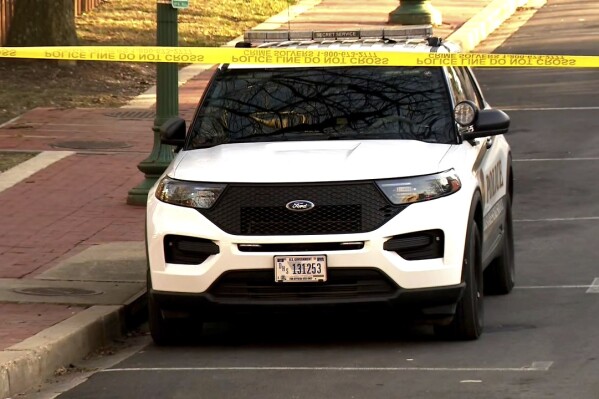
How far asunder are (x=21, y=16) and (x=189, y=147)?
1403 centimetres

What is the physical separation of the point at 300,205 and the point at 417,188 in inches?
26.6

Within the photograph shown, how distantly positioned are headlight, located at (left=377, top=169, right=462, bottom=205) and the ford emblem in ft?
1.36

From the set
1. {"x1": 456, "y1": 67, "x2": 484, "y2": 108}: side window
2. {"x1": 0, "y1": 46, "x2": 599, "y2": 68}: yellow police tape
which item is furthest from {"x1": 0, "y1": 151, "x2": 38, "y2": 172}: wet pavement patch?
{"x1": 456, "y1": 67, "x2": 484, "y2": 108}: side window

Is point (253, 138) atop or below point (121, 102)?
atop

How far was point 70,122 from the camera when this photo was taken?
1967 centimetres

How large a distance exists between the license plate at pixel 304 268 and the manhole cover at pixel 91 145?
29.9ft

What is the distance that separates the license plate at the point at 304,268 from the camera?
9.02 metres

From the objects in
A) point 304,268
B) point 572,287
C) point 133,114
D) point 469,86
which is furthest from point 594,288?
point 133,114

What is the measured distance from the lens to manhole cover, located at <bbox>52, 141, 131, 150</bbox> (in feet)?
58.9

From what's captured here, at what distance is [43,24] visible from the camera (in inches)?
922

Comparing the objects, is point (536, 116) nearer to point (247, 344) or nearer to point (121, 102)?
point (121, 102)

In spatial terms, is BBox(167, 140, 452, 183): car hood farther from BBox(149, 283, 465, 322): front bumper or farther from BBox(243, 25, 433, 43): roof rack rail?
BBox(243, 25, 433, 43): roof rack rail

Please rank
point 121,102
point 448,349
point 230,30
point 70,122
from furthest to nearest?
point 230,30, point 121,102, point 70,122, point 448,349

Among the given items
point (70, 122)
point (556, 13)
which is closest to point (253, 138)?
point (70, 122)
